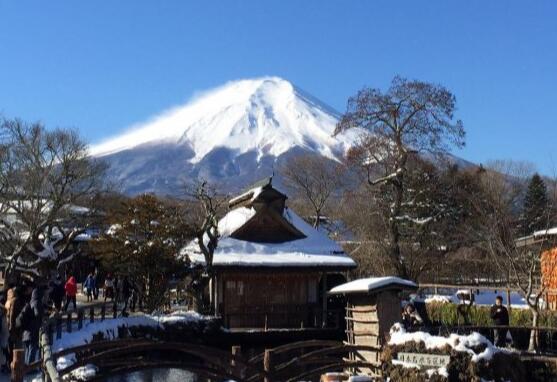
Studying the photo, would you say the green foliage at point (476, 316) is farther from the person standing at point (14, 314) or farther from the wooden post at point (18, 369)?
the wooden post at point (18, 369)

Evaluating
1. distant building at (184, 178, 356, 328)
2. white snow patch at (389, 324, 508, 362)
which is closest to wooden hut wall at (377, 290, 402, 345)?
white snow patch at (389, 324, 508, 362)

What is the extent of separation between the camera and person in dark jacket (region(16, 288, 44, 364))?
39.3 feet

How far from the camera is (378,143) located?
32312 millimetres

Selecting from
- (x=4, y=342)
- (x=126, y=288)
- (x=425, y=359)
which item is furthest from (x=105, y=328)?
(x=425, y=359)

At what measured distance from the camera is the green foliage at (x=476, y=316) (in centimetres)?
1962

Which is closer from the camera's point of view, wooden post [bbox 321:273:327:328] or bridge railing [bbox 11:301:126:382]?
bridge railing [bbox 11:301:126:382]

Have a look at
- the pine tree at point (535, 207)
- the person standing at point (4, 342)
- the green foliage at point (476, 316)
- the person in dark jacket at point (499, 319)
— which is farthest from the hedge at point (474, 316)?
the pine tree at point (535, 207)

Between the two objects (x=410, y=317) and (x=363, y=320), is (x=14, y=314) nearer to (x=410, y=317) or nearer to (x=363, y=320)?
(x=363, y=320)

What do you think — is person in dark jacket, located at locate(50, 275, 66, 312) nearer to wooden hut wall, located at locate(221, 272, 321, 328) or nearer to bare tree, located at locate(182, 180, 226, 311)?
bare tree, located at locate(182, 180, 226, 311)

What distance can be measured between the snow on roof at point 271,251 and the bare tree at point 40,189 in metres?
7.56

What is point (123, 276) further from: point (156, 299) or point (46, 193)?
point (46, 193)

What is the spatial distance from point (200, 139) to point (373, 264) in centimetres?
13089

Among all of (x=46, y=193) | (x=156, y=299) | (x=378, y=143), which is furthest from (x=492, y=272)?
(x=46, y=193)

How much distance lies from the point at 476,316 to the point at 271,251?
7.74 meters
